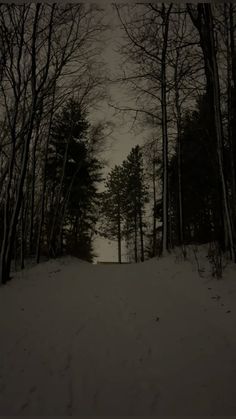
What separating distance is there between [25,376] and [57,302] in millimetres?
2945

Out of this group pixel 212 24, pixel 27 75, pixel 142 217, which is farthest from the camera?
pixel 142 217

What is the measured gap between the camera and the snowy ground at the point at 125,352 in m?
2.64

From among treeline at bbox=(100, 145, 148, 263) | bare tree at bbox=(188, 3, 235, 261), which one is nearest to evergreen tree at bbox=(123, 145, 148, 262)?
treeline at bbox=(100, 145, 148, 263)

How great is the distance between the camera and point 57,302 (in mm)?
6074

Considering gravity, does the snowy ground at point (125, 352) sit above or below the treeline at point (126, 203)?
below

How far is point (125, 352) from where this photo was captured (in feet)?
11.6

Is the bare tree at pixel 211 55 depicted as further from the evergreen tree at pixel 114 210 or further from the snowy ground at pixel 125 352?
the evergreen tree at pixel 114 210

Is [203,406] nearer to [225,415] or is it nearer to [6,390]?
[225,415]

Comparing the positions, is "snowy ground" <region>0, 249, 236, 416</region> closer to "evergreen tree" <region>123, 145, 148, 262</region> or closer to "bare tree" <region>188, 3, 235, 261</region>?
"bare tree" <region>188, 3, 235, 261</region>

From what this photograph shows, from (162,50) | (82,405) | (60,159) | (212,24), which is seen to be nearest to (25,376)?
(82,405)

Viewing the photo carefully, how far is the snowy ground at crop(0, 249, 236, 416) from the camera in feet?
8.66

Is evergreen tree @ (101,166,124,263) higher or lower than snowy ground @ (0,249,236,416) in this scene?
higher

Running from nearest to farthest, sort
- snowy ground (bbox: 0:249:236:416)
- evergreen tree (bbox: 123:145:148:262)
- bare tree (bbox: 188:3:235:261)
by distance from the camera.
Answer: snowy ground (bbox: 0:249:236:416) < bare tree (bbox: 188:3:235:261) < evergreen tree (bbox: 123:145:148:262)

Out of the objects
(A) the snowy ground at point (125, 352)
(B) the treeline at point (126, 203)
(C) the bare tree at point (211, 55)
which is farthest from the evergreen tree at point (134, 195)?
(A) the snowy ground at point (125, 352)
